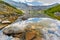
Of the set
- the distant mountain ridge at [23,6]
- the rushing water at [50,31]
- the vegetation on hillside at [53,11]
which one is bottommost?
the rushing water at [50,31]

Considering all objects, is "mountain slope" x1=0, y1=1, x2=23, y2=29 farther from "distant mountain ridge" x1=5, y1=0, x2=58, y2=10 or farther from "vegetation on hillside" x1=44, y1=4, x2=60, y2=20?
"vegetation on hillside" x1=44, y1=4, x2=60, y2=20

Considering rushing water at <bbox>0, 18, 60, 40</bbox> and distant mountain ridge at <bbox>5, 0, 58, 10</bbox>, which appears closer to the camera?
rushing water at <bbox>0, 18, 60, 40</bbox>

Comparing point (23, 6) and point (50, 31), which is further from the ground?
point (23, 6)

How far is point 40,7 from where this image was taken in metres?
2.68

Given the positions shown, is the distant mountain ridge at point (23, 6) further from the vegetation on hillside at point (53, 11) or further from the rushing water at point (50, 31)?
the rushing water at point (50, 31)

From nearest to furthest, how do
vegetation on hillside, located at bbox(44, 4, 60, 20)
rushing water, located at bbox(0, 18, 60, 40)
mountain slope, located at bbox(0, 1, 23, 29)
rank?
rushing water, located at bbox(0, 18, 60, 40), mountain slope, located at bbox(0, 1, 23, 29), vegetation on hillside, located at bbox(44, 4, 60, 20)

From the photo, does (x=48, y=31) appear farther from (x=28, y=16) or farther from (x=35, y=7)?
(x=35, y=7)

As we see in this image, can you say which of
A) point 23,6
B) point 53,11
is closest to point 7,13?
Result: point 23,6

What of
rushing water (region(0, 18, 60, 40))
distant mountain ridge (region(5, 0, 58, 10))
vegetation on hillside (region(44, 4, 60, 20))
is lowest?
rushing water (region(0, 18, 60, 40))

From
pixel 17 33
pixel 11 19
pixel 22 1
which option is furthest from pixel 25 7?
pixel 17 33

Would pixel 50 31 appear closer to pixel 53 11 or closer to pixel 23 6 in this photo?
pixel 53 11

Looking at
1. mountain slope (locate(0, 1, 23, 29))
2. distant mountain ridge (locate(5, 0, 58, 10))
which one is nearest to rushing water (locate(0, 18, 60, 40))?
mountain slope (locate(0, 1, 23, 29))

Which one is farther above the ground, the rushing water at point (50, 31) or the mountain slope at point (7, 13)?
the mountain slope at point (7, 13)

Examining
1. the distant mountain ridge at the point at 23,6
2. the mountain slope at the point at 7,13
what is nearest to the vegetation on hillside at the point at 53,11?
the distant mountain ridge at the point at 23,6
